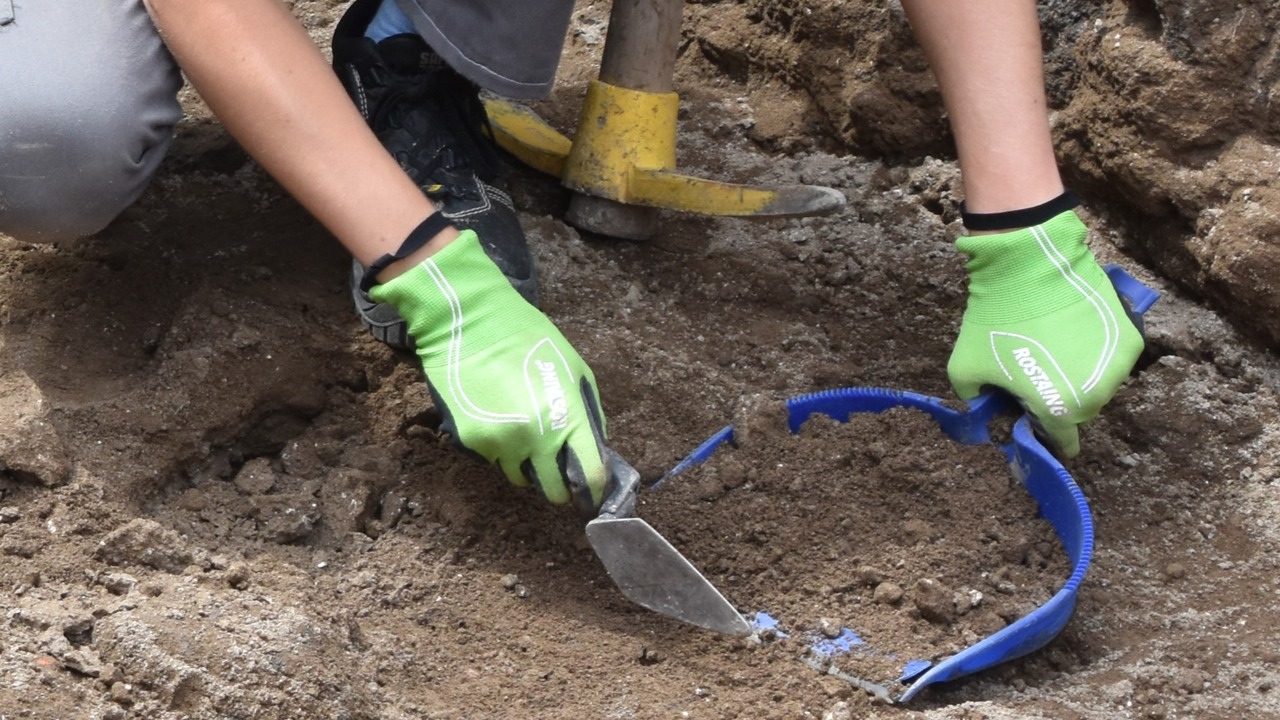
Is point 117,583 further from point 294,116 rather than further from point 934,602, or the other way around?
point 934,602

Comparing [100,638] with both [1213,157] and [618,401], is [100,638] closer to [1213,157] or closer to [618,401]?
[618,401]

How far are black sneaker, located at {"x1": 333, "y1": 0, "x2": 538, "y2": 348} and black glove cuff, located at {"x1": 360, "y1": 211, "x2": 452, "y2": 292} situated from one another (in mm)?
287

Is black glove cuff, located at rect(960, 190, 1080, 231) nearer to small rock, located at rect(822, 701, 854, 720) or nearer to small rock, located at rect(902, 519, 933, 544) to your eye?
small rock, located at rect(902, 519, 933, 544)

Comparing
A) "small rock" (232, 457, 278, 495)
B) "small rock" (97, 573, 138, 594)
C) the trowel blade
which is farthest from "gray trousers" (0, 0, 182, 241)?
the trowel blade

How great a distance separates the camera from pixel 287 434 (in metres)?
1.69

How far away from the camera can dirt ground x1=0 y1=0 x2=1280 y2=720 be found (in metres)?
1.33

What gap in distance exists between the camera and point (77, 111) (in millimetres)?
1586

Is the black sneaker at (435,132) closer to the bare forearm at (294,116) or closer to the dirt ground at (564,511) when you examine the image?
the dirt ground at (564,511)

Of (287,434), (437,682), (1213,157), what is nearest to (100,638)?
(437,682)

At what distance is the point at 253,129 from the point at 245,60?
78 mm

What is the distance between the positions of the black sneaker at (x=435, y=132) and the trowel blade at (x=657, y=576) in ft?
1.70

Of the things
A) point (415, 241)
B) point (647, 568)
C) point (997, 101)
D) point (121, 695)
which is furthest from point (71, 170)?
point (997, 101)

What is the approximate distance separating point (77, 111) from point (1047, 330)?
1218 millimetres

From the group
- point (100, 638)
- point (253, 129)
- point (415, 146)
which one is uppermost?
point (253, 129)
